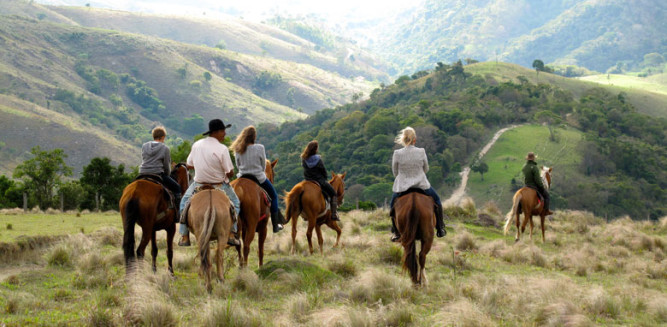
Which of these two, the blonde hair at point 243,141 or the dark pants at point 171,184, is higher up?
the blonde hair at point 243,141

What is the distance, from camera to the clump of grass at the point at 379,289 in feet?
25.7

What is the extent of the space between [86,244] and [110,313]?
6.87 meters

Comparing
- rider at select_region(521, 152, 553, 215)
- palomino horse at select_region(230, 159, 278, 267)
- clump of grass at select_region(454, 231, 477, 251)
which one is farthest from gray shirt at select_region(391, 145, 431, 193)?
rider at select_region(521, 152, 553, 215)

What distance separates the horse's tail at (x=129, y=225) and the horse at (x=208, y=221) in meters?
1.13

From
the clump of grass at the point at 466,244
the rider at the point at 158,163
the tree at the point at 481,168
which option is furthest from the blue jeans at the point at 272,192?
the tree at the point at 481,168

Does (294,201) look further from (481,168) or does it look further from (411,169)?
(481,168)

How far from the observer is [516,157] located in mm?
84500

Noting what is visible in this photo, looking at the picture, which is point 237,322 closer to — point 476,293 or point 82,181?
point 476,293

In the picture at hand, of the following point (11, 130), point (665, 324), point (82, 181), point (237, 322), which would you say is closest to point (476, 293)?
point (665, 324)

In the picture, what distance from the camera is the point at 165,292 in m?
7.58

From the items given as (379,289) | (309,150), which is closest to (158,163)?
(309,150)

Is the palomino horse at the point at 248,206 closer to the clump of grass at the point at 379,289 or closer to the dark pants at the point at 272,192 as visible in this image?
the dark pants at the point at 272,192

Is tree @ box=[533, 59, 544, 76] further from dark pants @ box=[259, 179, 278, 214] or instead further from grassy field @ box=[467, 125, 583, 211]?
dark pants @ box=[259, 179, 278, 214]

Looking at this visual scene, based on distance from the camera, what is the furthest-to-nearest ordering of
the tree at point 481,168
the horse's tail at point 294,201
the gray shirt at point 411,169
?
the tree at point 481,168 → the horse's tail at point 294,201 → the gray shirt at point 411,169
